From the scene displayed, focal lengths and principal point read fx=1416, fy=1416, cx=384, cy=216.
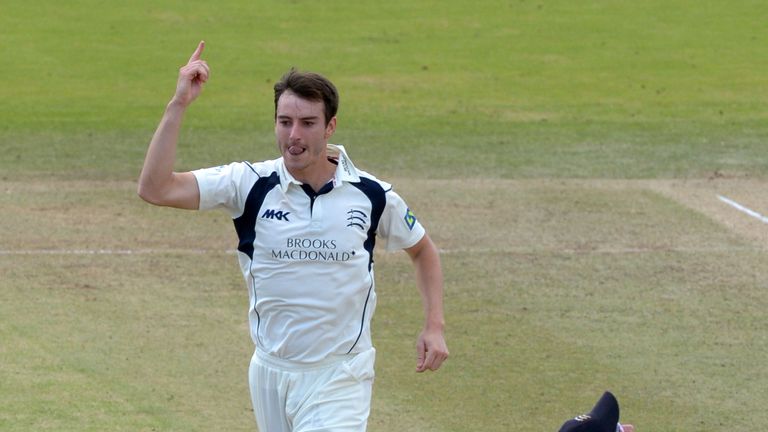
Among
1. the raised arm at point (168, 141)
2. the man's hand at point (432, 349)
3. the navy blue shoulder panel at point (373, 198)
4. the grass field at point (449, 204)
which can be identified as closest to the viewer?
the raised arm at point (168, 141)

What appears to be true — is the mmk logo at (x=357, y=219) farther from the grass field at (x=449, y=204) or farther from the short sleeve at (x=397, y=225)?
the grass field at (x=449, y=204)

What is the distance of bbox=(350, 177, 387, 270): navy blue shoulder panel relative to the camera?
7062 mm

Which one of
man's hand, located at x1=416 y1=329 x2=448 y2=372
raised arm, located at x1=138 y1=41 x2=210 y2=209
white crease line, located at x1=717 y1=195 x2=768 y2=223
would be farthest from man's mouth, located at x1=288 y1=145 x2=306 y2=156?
white crease line, located at x1=717 y1=195 x2=768 y2=223

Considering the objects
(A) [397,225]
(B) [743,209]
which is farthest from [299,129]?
(B) [743,209]

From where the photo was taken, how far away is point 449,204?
17.6 metres

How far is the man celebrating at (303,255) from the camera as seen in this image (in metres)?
6.83

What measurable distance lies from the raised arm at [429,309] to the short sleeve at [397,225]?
0.09m

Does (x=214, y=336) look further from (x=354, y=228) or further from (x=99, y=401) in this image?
(x=354, y=228)

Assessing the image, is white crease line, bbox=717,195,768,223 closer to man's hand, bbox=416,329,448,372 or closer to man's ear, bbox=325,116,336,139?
man's hand, bbox=416,329,448,372

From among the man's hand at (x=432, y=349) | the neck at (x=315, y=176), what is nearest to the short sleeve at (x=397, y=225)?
the neck at (x=315, y=176)

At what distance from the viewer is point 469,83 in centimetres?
2739

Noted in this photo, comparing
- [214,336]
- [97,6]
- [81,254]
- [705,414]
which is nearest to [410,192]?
[81,254]

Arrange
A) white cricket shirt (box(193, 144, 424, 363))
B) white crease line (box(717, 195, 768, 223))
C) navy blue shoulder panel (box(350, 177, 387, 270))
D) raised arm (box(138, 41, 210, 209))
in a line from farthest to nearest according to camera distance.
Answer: white crease line (box(717, 195, 768, 223)) → navy blue shoulder panel (box(350, 177, 387, 270)) → white cricket shirt (box(193, 144, 424, 363)) → raised arm (box(138, 41, 210, 209))

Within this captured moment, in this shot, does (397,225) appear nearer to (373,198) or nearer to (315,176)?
(373,198)
